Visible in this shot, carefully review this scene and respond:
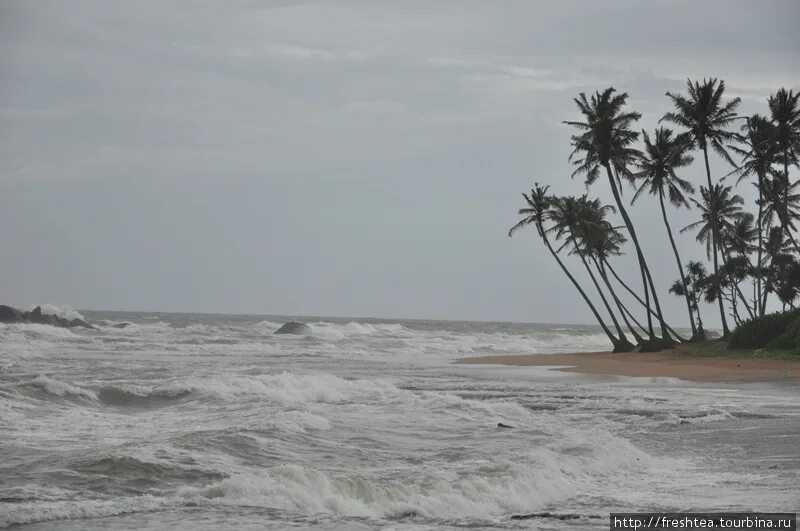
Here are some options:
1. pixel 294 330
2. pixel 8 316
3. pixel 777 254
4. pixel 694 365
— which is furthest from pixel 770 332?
pixel 8 316

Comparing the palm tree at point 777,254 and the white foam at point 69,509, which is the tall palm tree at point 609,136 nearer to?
the palm tree at point 777,254

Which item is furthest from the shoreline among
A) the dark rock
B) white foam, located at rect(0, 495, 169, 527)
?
the dark rock

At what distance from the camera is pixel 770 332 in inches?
1423

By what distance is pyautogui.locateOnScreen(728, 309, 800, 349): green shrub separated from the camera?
112ft

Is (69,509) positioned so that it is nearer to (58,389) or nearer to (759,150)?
(58,389)

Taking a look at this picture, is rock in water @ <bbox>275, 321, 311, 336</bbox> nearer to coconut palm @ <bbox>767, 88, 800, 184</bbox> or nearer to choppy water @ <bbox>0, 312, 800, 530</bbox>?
coconut palm @ <bbox>767, 88, 800, 184</bbox>

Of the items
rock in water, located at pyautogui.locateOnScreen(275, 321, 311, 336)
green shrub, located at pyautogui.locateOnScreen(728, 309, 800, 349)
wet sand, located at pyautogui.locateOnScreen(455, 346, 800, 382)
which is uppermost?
green shrub, located at pyautogui.locateOnScreen(728, 309, 800, 349)

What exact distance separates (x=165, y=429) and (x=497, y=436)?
4740 millimetres

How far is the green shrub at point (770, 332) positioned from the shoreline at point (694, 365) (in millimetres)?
996

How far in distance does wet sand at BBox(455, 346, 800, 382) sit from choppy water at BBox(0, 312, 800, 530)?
159 inches

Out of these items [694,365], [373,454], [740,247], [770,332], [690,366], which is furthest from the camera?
[740,247]

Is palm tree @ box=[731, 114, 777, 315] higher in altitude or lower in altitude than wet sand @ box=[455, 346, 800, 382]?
higher

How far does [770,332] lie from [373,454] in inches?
1147

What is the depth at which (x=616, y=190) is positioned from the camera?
4228 centimetres
